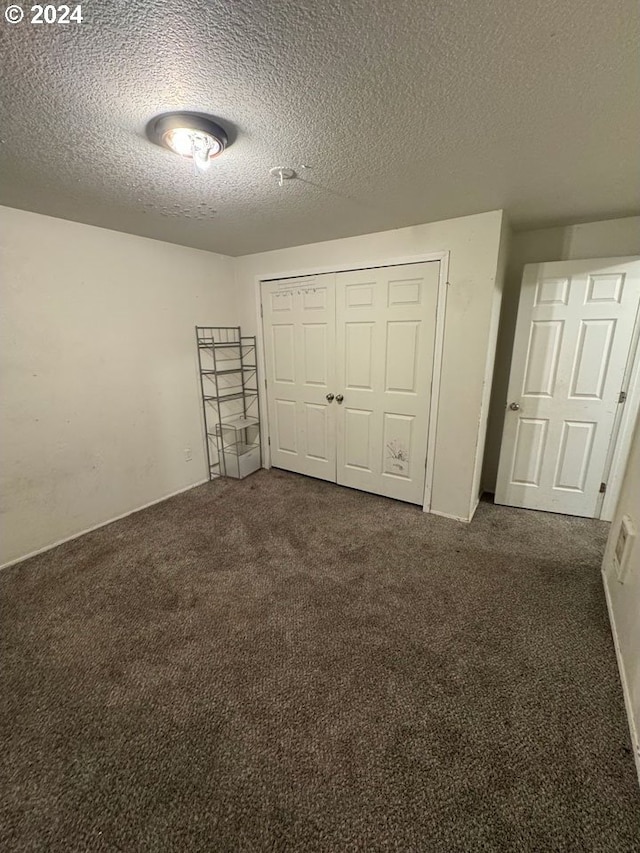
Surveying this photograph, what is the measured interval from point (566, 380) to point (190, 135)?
2715mm

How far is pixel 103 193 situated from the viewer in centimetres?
178

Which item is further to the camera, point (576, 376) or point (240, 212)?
point (576, 376)

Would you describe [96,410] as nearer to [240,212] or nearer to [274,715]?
[240,212]

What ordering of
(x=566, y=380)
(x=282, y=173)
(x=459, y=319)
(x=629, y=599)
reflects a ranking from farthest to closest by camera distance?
(x=566, y=380), (x=459, y=319), (x=282, y=173), (x=629, y=599)

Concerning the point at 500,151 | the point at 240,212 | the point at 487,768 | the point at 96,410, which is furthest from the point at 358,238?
the point at 487,768

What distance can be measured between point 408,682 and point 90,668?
1.36 m

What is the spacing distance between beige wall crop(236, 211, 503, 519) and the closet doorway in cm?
12

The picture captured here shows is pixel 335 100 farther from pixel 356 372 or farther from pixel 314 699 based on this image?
pixel 314 699

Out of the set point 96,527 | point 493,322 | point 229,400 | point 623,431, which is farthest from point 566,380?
point 96,527

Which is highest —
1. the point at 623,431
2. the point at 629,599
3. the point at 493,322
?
the point at 493,322

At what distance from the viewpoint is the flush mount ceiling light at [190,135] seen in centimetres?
118

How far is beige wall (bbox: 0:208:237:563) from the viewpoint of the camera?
2053mm

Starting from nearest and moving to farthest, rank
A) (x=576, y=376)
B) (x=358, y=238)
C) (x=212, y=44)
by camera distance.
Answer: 1. (x=212, y=44)
2. (x=576, y=376)
3. (x=358, y=238)

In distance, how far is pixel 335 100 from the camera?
1.10m
